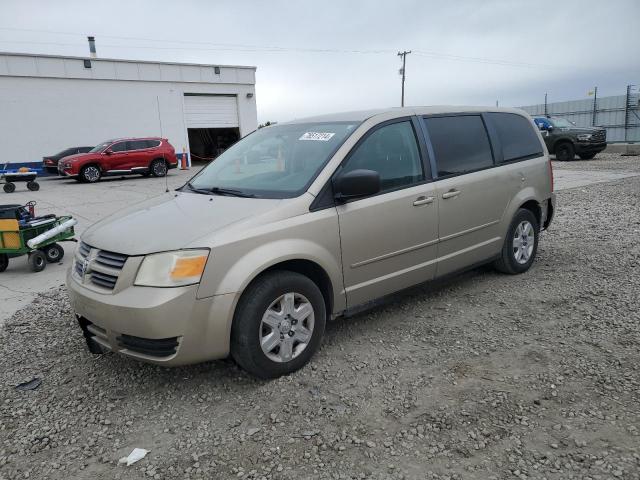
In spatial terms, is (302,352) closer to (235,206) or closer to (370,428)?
(370,428)

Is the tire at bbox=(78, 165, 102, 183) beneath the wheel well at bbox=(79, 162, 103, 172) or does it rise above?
beneath

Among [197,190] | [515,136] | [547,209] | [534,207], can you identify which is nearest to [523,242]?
[534,207]

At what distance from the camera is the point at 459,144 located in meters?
4.54

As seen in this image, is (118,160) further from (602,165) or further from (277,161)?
(602,165)

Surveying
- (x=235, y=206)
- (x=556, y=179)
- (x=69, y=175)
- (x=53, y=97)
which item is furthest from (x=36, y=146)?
(x=235, y=206)

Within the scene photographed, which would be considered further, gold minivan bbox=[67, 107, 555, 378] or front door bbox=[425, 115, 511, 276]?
front door bbox=[425, 115, 511, 276]

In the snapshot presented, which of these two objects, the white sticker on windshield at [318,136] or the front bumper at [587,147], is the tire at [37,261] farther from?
the front bumper at [587,147]

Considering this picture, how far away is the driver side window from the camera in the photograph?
375 cm

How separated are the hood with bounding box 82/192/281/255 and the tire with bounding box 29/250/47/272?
334 cm

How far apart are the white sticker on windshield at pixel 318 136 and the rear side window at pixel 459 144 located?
3.22 feet

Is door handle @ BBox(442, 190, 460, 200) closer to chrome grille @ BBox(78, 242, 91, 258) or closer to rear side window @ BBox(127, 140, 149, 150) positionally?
chrome grille @ BBox(78, 242, 91, 258)

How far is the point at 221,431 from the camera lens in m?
2.77

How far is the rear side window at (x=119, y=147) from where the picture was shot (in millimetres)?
20719

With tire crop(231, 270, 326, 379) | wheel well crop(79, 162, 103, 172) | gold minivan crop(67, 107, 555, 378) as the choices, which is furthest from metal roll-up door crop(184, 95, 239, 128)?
tire crop(231, 270, 326, 379)
